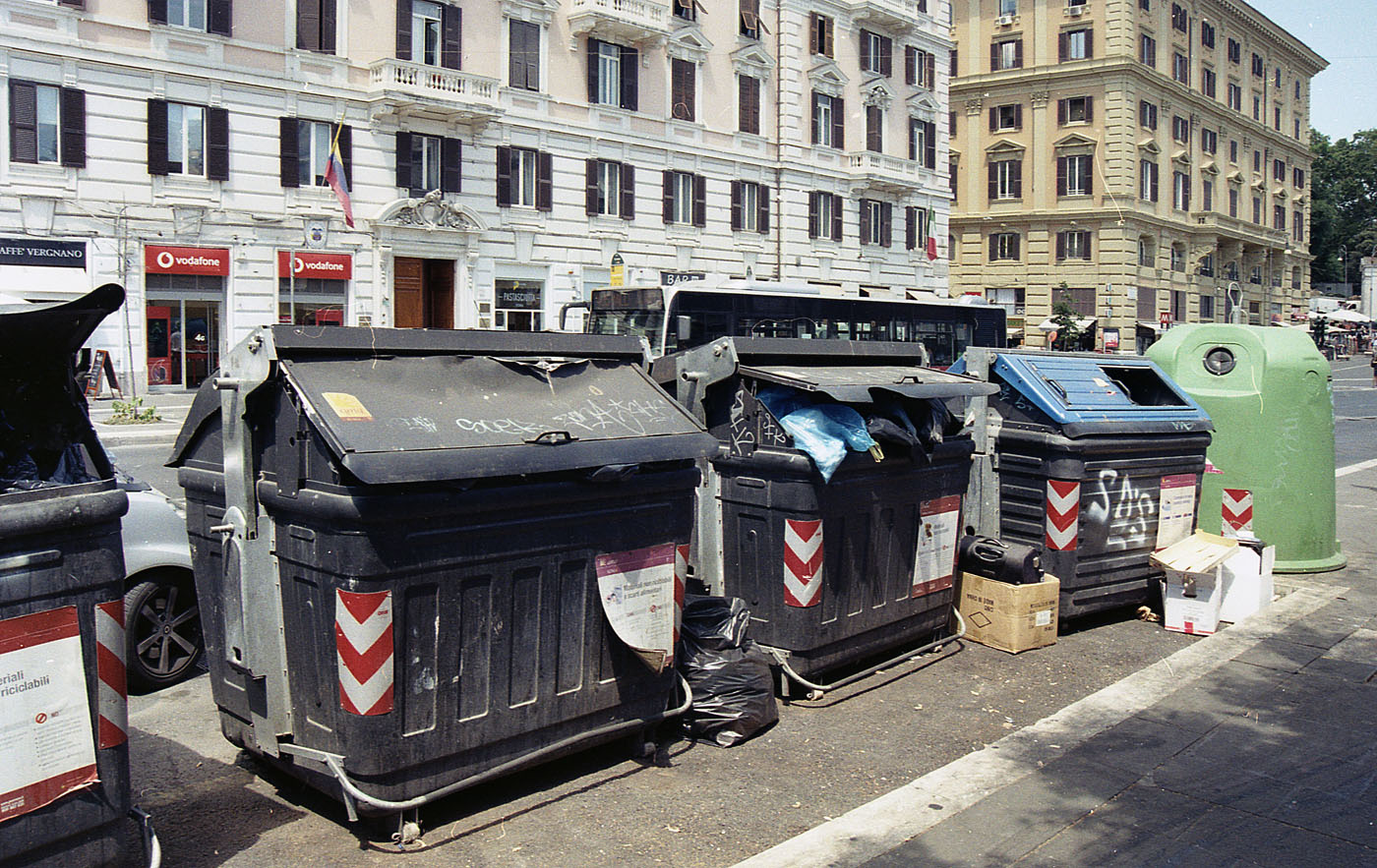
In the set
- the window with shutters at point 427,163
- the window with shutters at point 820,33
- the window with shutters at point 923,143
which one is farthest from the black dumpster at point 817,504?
the window with shutters at point 923,143

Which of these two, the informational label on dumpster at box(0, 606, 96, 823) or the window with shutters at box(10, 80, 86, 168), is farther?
the window with shutters at box(10, 80, 86, 168)

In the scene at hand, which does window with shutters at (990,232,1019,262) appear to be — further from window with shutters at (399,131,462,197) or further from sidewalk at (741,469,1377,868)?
sidewalk at (741,469,1377,868)

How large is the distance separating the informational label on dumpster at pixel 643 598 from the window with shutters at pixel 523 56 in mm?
26232

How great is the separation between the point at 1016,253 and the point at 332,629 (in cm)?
5555

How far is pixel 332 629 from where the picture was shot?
13.0 ft

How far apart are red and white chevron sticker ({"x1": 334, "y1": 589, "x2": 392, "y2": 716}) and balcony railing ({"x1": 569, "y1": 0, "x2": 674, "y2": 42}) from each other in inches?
1116

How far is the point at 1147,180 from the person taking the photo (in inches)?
2186

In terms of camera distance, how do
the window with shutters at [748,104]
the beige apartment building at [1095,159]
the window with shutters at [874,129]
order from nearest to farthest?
the window with shutters at [748,104]
the window with shutters at [874,129]
the beige apartment building at [1095,159]

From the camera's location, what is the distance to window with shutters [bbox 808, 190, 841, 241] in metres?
37.4

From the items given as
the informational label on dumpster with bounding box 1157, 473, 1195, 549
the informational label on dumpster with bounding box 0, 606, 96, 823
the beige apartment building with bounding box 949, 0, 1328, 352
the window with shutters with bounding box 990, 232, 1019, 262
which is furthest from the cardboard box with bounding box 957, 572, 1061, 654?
the window with shutters with bounding box 990, 232, 1019, 262

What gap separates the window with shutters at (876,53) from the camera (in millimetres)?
39000

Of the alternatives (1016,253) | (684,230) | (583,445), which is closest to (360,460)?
(583,445)

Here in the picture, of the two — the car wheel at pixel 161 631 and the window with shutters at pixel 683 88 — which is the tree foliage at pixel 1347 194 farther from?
the car wheel at pixel 161 631

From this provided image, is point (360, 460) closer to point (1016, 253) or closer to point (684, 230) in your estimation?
point (684, 230)
